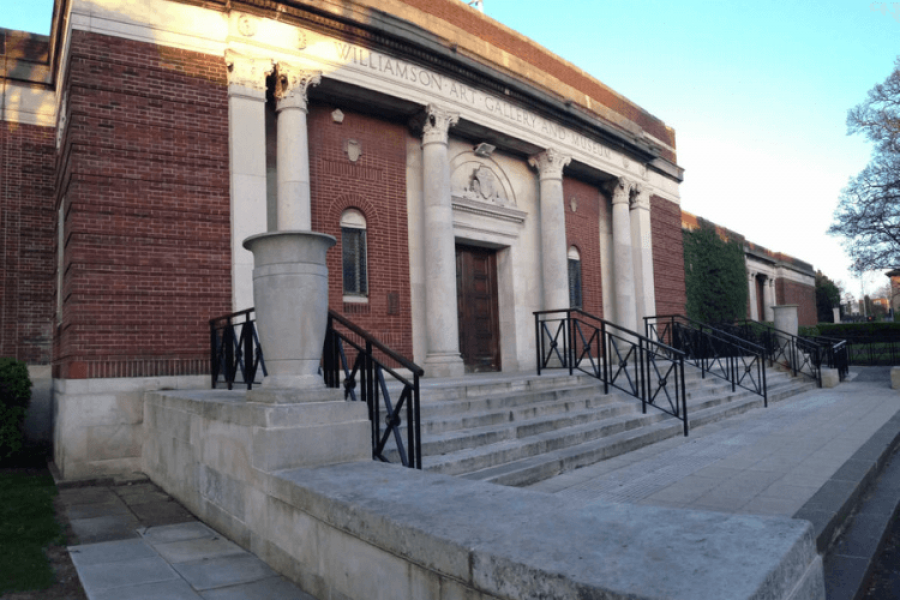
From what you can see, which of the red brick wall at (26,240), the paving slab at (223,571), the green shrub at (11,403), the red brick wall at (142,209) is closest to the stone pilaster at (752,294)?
the red brick wall at (142,209)

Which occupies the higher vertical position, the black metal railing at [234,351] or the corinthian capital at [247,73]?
the corinthian capital at [247,73]

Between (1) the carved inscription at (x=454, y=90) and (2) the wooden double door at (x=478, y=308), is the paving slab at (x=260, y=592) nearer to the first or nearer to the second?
(1) the carved inscription at (x=454, y=90)

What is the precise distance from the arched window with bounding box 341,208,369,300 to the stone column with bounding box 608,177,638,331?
727cm

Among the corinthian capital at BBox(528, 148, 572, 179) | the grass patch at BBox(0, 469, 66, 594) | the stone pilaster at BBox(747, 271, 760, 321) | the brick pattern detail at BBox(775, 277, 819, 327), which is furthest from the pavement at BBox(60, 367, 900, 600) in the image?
the brick pattern detail at BBox(775, 277, 819, 327)

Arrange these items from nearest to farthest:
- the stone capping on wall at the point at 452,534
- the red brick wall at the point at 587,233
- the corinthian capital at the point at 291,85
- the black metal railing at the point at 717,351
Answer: the stone capping on wall at the point at 452,534, the corinthian capital at the point at 291,85, the black metal railing at the point at 717,351, the red brick wall at the point at 587,233

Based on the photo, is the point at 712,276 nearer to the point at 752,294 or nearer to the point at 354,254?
the point at 752,294

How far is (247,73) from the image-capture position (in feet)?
29.2

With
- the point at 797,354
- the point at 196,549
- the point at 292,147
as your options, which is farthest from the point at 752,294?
the point at 196,549

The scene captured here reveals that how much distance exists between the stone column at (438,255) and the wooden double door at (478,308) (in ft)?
5.47

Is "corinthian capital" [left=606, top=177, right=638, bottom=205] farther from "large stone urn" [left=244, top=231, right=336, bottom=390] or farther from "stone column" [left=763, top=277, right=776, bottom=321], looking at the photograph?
"stone column" [left=763, top=277, right=776, bottom=321]

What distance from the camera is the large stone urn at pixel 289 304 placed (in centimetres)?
437

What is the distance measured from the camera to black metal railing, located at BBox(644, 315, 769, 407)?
1247 centimetres

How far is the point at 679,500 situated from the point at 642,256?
453 inches

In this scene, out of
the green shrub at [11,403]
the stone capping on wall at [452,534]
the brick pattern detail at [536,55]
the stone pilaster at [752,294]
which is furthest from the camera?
the stone pilaster at [752,294]
